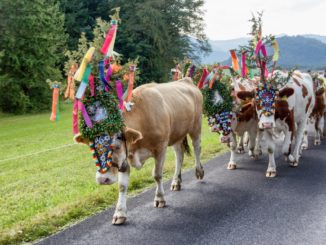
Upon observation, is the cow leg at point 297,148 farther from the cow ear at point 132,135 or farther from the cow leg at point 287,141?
the cow ear at point 132,135

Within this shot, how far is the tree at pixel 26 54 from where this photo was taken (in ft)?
107

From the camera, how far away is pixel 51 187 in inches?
345

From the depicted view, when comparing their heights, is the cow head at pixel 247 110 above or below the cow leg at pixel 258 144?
above

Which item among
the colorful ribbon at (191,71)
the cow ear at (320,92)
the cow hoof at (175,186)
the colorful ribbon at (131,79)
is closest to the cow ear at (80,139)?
the colorful ribbon at (131,79)

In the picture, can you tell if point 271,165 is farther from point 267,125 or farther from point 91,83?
point 91,83

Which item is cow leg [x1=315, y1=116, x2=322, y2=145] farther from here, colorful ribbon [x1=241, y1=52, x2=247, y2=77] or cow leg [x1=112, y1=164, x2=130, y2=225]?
cow leg [x1=112, y1=164, x2=130, y2=225]

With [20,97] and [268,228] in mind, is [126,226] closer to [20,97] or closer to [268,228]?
[268,228]

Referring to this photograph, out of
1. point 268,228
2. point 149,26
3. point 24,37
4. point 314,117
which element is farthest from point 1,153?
point 149,26

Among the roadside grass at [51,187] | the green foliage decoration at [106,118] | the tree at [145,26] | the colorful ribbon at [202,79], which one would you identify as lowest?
the roadside grass at [51,187]

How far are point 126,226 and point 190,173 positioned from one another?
10.6ft

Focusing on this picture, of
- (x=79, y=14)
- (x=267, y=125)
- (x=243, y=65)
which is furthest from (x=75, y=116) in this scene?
(x=79, y=14)

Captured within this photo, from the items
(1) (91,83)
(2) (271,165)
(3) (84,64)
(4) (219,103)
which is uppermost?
(3) (84,64)

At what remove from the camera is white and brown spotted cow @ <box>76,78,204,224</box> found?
579cm

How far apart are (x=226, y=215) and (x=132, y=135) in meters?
1.73
